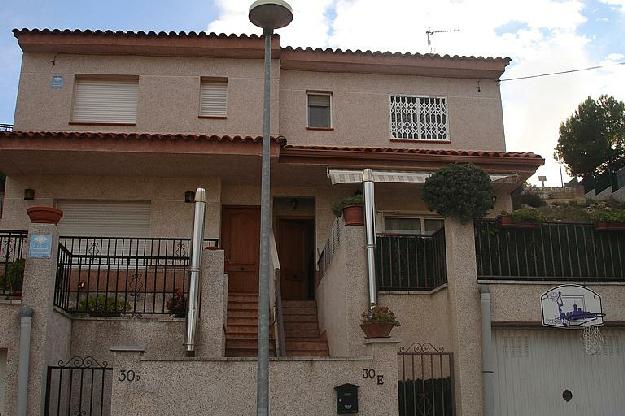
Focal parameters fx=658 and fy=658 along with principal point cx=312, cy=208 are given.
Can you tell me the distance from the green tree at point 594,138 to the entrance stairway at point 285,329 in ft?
85.6

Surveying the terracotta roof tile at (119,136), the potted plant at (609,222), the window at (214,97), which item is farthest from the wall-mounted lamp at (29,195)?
the potted plant at (609,222)

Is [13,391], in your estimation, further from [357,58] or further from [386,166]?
[357,58]

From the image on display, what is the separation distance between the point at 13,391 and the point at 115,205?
7.11 meters

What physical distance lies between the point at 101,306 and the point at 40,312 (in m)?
1.69

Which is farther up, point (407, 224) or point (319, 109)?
point (319, 109)

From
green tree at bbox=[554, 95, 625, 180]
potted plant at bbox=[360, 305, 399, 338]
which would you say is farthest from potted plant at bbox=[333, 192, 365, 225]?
green tree at bbox=[554, 95, 625, 180]

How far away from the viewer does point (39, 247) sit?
949 centimetres

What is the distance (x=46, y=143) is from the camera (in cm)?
1398

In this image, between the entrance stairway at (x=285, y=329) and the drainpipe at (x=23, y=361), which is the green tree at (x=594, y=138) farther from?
the drainpipe at (x=23, y=361)

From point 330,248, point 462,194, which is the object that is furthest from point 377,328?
point 330,248

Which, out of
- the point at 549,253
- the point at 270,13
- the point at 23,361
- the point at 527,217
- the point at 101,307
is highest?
the point at 270,13

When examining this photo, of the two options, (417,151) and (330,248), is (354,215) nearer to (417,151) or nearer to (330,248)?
(330,248)

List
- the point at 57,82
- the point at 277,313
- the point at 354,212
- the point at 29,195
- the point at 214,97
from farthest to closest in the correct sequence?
the point at 214,97 < the point at 57,82 < the point at 29,195 < the point at 277,313 < the point at 354,212

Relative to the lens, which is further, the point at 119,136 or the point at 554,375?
the point at 119,136
